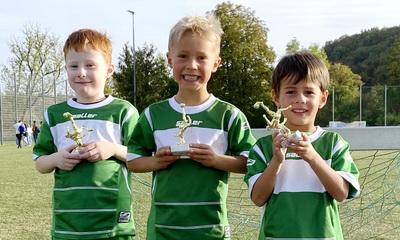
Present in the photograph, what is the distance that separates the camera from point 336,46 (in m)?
75.6

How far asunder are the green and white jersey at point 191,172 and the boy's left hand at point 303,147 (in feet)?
1.49

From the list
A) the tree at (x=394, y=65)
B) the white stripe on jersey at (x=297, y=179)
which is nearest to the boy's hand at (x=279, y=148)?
the white stripe on jersey at (x=297, y=179)

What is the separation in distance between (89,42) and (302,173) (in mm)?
1328

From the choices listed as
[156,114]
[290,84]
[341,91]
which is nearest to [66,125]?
[156,114]

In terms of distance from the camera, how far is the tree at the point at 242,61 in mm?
35375

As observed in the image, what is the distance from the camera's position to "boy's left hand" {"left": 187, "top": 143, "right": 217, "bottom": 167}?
2.24m

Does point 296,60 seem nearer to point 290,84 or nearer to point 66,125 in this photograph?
point 290,84

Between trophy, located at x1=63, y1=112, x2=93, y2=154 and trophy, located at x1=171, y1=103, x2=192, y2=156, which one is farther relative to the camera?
trophy, located at x1=63, y1=112, x2=93, y2=154

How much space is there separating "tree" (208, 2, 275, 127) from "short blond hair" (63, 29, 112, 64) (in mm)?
30532

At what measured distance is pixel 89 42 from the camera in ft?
9.02

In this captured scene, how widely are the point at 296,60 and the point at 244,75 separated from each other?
112 ft

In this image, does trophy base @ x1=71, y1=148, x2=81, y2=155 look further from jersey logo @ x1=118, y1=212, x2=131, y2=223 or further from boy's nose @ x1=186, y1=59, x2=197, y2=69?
boy's nose @ x1=186, y1=59, x2=197, y2=69

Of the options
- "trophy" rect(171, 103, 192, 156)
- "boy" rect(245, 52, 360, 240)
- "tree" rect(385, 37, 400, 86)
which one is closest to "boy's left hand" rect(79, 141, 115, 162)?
"trophy" rect(171, 103, 192, 156)

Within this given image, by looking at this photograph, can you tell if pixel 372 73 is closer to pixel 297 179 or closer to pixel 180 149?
pixel 297 179
